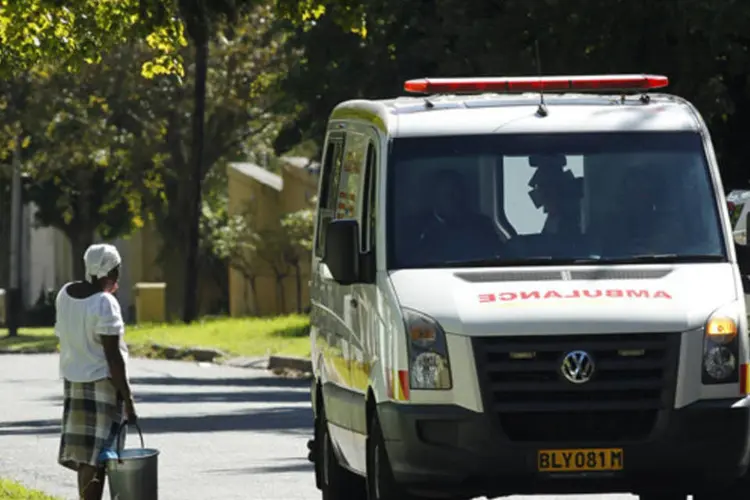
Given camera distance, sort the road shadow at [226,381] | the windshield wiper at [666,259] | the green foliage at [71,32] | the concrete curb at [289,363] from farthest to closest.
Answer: the concrete curb at [289,363] < the road shadow at [226,381] < the green foliage at [71,32] < the windshield wiper at [666,259]

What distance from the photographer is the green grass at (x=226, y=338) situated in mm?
36203

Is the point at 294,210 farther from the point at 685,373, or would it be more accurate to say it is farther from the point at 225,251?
the point at 685,373

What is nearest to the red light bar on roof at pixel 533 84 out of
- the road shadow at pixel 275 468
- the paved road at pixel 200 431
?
the paved road at pixel 200 431

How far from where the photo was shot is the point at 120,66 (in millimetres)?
51688

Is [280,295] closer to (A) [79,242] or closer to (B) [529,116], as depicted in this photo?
(A) [79,242]

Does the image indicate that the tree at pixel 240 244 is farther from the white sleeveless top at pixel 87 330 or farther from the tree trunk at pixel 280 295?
the white sleeveless top at pixel 87 330

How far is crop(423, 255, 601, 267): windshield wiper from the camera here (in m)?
11.8

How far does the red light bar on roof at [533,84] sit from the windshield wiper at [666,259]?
1258 mm

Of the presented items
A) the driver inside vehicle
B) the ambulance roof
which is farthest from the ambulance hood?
the ambulance roof

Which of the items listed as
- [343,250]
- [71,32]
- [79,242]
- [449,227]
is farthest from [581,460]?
[79,242]

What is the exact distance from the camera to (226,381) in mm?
30219

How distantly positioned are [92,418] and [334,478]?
6.05ft

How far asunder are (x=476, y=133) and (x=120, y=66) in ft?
131

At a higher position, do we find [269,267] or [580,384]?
[269,267]
